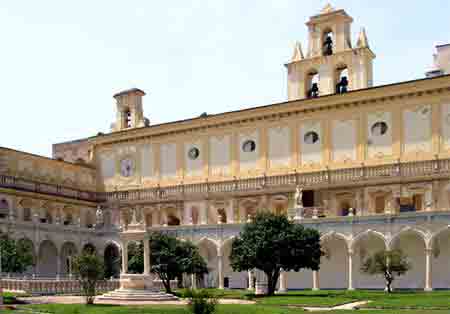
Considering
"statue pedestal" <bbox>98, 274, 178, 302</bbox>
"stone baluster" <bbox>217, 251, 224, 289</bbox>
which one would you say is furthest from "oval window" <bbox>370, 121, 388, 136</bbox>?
"statue pedestal" <bbox>98, 274, 178, 302</bbox>

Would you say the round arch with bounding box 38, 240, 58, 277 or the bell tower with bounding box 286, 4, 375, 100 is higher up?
the bell tower with bounding box 286, 4, 375, 100

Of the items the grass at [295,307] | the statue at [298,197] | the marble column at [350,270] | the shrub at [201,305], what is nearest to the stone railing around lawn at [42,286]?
the grass at [295,307]

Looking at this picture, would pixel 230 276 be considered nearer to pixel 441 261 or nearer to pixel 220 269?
pixel 220 269

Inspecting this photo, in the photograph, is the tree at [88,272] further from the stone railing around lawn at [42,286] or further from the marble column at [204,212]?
the marble column at [204,212]

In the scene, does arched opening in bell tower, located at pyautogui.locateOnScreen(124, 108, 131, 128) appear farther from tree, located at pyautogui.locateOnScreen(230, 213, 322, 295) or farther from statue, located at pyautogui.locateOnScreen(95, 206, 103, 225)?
tree, located at pyautogui.locateOnScreen(230, 213, 322, 295)

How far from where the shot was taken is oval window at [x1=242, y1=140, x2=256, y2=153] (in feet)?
209

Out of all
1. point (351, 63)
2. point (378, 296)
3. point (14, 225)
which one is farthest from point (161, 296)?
point (351, 63)

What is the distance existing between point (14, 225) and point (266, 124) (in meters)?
22.9

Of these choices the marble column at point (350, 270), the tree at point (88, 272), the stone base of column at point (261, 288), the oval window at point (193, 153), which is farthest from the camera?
the oval window at point (193, 153)

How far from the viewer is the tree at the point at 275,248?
44875 millimetres

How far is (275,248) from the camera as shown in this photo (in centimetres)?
4491

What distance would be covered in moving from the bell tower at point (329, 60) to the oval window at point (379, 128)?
507 centimetres

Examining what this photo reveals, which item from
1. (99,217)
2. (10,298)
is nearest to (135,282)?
(10,298)

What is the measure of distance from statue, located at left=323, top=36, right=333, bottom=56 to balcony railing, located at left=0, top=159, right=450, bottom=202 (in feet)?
40.2
